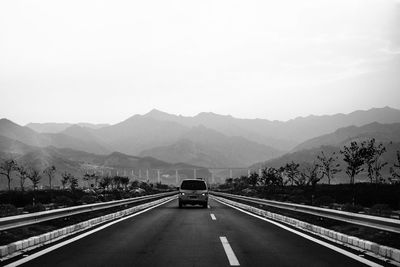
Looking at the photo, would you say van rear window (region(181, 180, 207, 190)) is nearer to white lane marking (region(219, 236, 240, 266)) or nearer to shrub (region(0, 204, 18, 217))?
shrub (region(0, 204, 18, 217))

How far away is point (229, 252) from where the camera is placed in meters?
10.1

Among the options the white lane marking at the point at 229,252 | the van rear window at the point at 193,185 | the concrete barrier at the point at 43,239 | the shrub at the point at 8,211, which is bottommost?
the shrub at the point at 8,211

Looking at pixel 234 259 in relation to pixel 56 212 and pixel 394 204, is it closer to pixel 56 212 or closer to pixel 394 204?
pixel 56 212

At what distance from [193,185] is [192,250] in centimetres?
2118

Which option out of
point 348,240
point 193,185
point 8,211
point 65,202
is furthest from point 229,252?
point 65,202

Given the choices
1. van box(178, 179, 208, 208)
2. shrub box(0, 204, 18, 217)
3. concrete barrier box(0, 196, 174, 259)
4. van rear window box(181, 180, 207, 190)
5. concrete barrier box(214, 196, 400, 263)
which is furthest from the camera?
van rear window box(181, 180, 207, 190)

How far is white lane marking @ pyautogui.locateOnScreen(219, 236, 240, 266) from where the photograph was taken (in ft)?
28.8

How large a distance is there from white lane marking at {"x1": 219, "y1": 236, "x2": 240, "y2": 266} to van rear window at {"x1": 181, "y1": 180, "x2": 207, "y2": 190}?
18.4 m

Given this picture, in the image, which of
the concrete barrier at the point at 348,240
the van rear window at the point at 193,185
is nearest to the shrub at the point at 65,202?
the van rear window at the point at 193,185

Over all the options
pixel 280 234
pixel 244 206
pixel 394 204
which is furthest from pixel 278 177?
pixel 280 234

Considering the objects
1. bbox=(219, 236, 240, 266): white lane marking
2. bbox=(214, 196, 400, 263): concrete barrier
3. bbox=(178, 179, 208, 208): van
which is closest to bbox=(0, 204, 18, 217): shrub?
bbox=(178, 179, 208, 208): van

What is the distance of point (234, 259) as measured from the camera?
30.0 ft

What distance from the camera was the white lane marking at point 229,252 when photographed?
8766mm

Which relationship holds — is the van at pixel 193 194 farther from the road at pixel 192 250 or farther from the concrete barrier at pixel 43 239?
the road at pixel 192 250
